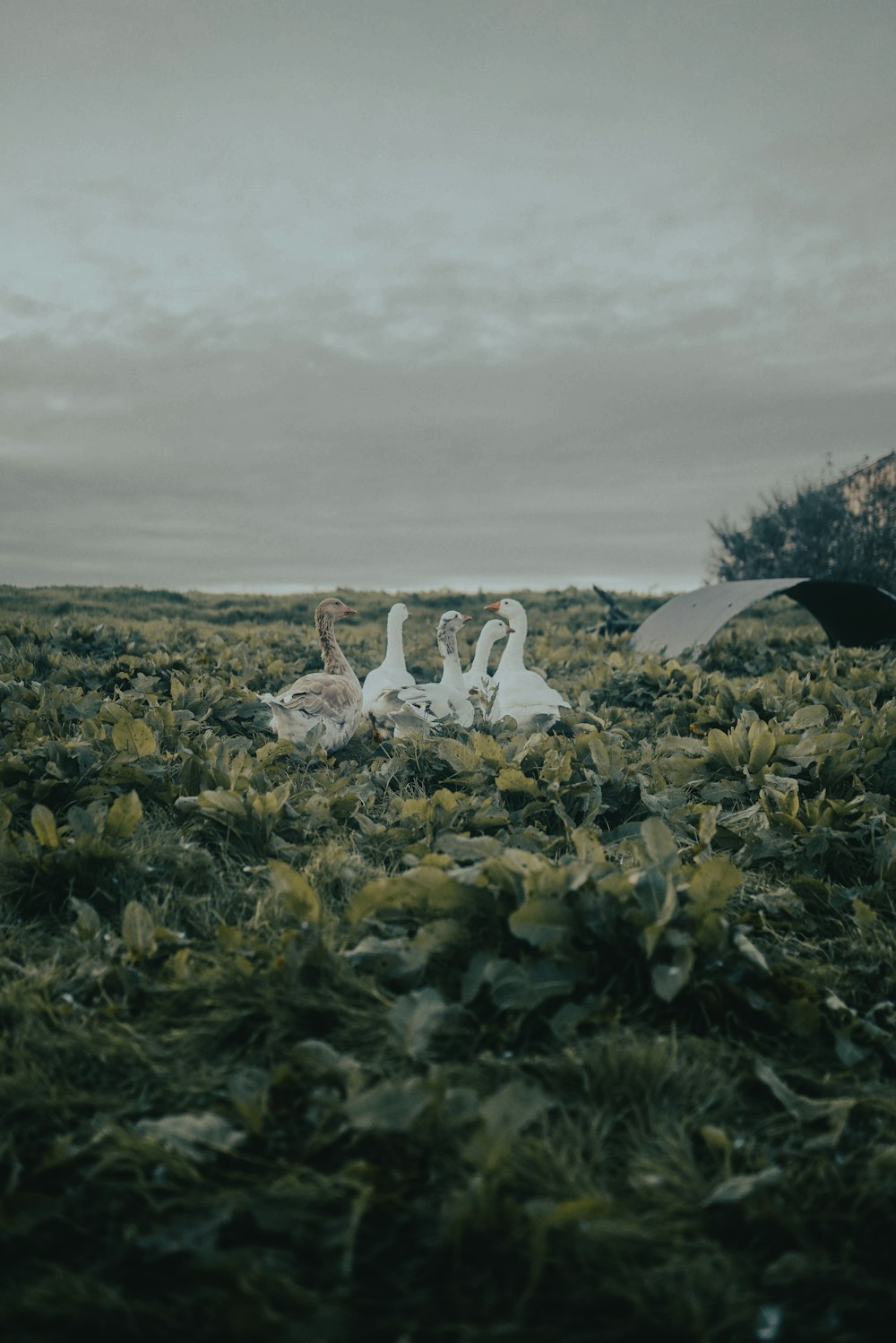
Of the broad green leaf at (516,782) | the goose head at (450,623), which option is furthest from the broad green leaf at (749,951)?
the goose head at (450,623)

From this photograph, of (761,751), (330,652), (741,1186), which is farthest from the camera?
(330,652)

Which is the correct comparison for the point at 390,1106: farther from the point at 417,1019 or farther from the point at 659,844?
the point at 659,844

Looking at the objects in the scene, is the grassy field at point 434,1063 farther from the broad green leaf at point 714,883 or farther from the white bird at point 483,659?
the white bird at point 483,659

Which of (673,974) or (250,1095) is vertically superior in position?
(673,974)

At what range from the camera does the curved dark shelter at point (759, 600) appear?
1170 cm

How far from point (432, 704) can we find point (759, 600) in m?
7.11

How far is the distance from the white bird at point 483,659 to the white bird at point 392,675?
729 mm

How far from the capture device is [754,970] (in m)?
2.86

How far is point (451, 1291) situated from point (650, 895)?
1.35 metres

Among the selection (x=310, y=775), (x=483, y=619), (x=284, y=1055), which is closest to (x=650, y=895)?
(x=284, y=1055)

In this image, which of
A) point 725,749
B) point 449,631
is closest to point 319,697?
point 449,631

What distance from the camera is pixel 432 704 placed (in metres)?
7.97

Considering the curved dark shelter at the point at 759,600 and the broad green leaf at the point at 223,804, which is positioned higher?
the curved dark shelter at the point at 759,600

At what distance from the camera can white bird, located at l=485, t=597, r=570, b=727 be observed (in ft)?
26.5
